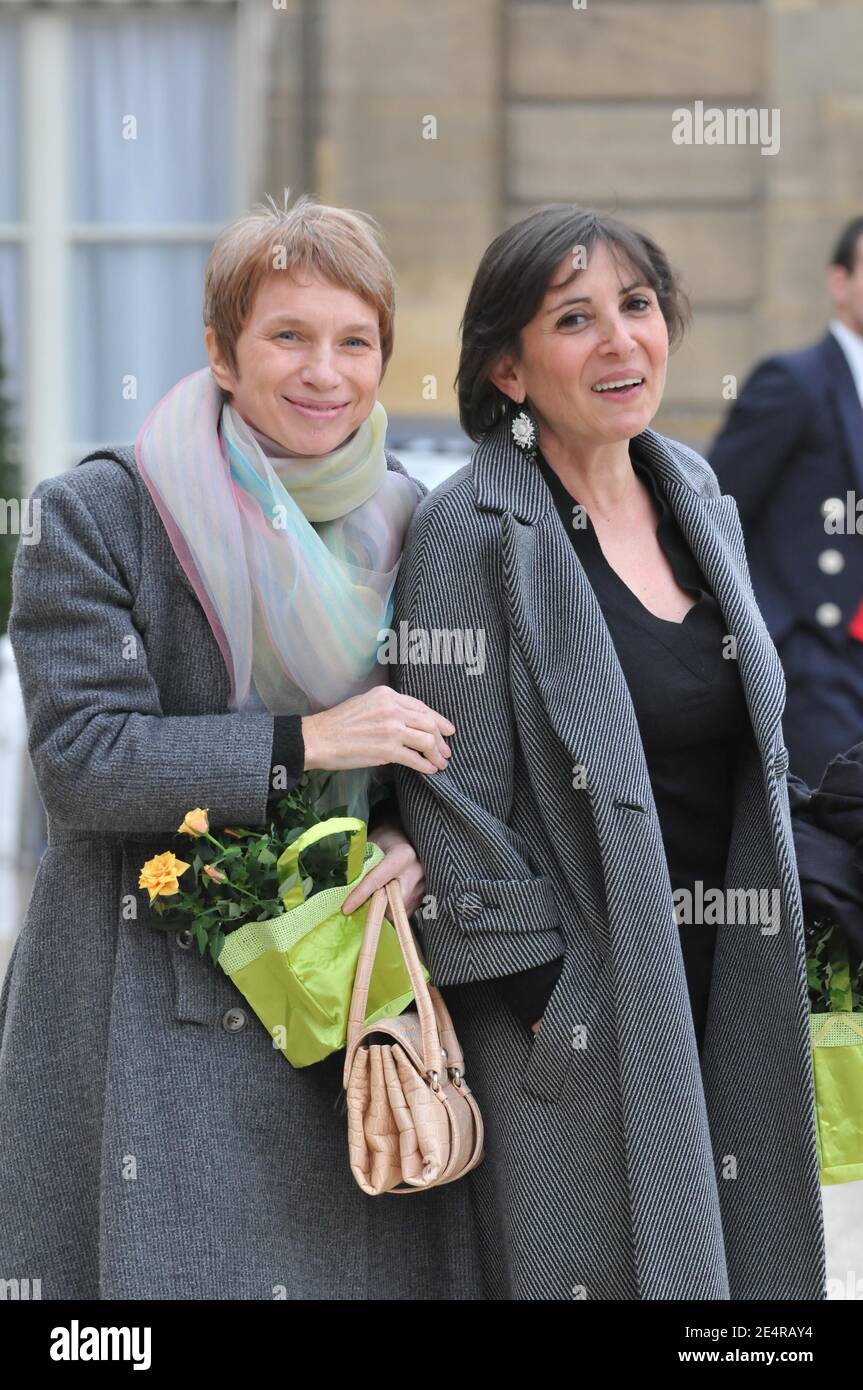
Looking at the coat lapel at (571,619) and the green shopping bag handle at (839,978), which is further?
the green shopping bag handle at (839,978)

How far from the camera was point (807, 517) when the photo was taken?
498cm

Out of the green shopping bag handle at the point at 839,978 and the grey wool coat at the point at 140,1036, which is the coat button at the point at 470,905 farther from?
the green shopping bag handle at the point at 839,978

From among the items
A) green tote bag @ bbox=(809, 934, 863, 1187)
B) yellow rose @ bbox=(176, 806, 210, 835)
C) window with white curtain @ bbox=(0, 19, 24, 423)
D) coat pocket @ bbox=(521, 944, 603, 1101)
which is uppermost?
Result: window with white curtain @ bbox=(0, 19, 24, 423)

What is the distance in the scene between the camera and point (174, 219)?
888cm

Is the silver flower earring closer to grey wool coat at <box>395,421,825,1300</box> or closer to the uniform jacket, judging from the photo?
grey wool coat at <box>395,421,825,1300</box>

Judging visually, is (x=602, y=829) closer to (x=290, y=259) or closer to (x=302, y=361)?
(x=302, y=361)

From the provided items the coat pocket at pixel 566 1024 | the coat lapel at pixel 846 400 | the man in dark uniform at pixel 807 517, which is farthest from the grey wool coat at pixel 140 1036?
the coat lapel at pixel 846 400

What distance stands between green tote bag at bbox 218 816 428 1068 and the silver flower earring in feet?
2.02

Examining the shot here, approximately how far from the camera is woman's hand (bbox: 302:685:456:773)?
2623 millimetres

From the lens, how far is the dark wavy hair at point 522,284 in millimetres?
2771

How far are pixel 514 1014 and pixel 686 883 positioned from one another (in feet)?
1.07

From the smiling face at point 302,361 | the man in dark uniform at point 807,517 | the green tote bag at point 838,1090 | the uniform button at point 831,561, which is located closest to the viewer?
the smiling face at point 302,361

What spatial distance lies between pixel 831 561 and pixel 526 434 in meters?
2.25

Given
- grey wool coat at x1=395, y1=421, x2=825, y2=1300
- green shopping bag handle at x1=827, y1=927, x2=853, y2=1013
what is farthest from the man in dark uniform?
grey wool coat at x1=395, y1=421, x2=825, y2=1300
